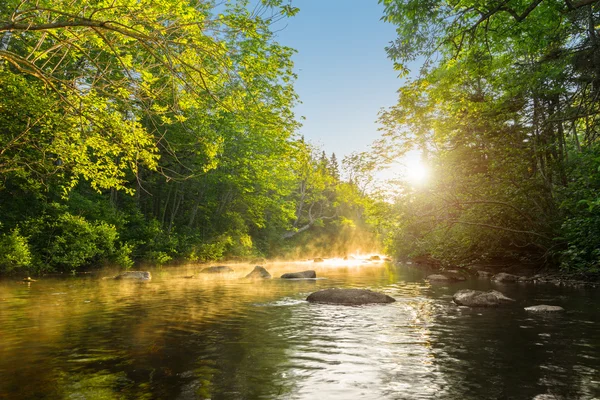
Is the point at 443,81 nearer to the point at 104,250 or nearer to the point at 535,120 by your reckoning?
the point at 535,120

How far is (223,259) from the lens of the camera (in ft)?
120

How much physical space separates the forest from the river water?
3346 mm

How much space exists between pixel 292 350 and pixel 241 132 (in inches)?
1079

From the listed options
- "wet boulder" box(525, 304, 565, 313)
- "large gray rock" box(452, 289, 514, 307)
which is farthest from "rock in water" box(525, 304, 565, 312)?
"large gray rock" box(452, 289, 514, 307)

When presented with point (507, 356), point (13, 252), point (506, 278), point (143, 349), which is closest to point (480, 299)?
point (507, 356)

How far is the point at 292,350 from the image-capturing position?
7.13 m

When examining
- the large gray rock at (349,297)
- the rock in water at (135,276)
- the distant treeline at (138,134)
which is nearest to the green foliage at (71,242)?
the distant treeline at (138,134)

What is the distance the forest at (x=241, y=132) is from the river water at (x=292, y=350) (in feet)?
11.0

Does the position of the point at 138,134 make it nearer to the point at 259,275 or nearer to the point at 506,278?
the point at 259,275

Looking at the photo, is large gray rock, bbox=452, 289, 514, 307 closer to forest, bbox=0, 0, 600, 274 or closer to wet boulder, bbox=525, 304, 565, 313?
wet boulder, bbox=525, 304, 565, 313

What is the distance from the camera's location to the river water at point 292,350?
5.18m

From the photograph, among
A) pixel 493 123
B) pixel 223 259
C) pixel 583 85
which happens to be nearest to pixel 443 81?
pixel 493 123

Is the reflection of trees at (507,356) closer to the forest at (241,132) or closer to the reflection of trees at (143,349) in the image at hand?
the reflection of trees at (143,349)

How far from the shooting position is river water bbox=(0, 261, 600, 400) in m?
5.18
